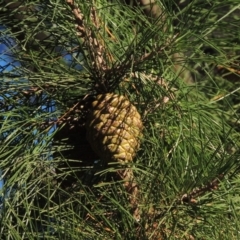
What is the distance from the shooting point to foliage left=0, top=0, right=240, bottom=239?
31.5 inches

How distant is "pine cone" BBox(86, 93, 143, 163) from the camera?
832mm

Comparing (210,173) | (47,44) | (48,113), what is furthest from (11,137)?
(210,173)

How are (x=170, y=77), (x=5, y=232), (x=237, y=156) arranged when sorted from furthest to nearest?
1. (x=170, y=77)
2. (x=5, y=232)
3. (x=237, y=156)

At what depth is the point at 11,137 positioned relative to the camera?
0.92m

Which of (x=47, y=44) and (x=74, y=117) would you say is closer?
(x=74, y=117)

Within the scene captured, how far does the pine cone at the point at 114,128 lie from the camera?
2.73 feet

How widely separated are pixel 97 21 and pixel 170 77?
0.13 meters

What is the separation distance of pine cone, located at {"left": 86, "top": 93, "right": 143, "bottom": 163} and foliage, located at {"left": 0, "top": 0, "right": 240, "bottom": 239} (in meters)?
0.02

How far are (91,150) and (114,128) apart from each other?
90mm

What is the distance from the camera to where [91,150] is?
36.1 inches

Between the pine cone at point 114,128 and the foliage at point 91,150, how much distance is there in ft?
0.06

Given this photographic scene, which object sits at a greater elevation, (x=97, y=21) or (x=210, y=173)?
(x=97, y=21)

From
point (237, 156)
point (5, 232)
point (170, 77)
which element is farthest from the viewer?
point (170, 77)

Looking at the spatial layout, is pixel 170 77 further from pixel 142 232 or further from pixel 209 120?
pixel 142 232
